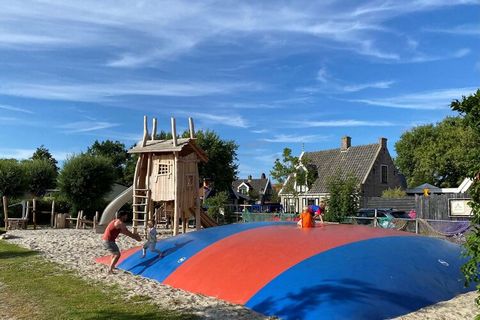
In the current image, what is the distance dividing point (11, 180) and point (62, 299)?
112 ft

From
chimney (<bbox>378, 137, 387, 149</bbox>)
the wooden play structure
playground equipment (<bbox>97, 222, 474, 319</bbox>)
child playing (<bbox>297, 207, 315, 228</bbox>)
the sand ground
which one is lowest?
the sand ground

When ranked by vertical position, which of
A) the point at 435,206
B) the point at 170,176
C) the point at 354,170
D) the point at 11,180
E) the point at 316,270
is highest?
the point at 354,170

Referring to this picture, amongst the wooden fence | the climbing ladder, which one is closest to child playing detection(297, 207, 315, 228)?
the climbing ladder

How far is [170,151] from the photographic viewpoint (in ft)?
72.9

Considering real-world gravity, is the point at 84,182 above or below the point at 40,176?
below

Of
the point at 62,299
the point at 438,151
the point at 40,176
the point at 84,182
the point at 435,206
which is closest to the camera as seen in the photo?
the point at 62,299

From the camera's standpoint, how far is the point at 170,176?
2252cm

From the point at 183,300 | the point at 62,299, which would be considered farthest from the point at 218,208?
the point at 62,299

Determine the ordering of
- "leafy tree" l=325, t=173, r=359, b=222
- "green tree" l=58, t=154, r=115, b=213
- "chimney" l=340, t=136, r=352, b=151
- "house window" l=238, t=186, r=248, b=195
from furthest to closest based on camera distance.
→ "house window" l=238, t=186, r=248, b=195, "chimney" l=340, t=136, r=352, b=151, "green tree" l=58, t=154, r=115, b=213, "leafy tree" l=325, t=173, r=359, b=222

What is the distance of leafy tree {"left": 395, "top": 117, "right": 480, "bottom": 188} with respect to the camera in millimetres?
54812

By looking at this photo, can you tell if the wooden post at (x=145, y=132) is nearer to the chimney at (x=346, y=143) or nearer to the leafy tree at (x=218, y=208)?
the leafy tree at (x=218, y=208)

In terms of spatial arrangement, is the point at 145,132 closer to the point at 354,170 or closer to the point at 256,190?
the point at 354,170

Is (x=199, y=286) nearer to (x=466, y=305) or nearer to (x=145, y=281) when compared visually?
(x=145, y=281)

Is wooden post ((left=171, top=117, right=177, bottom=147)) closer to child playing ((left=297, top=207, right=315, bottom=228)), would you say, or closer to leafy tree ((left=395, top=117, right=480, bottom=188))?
child playing ((left=297, top=207, right=315, bottom=228))
